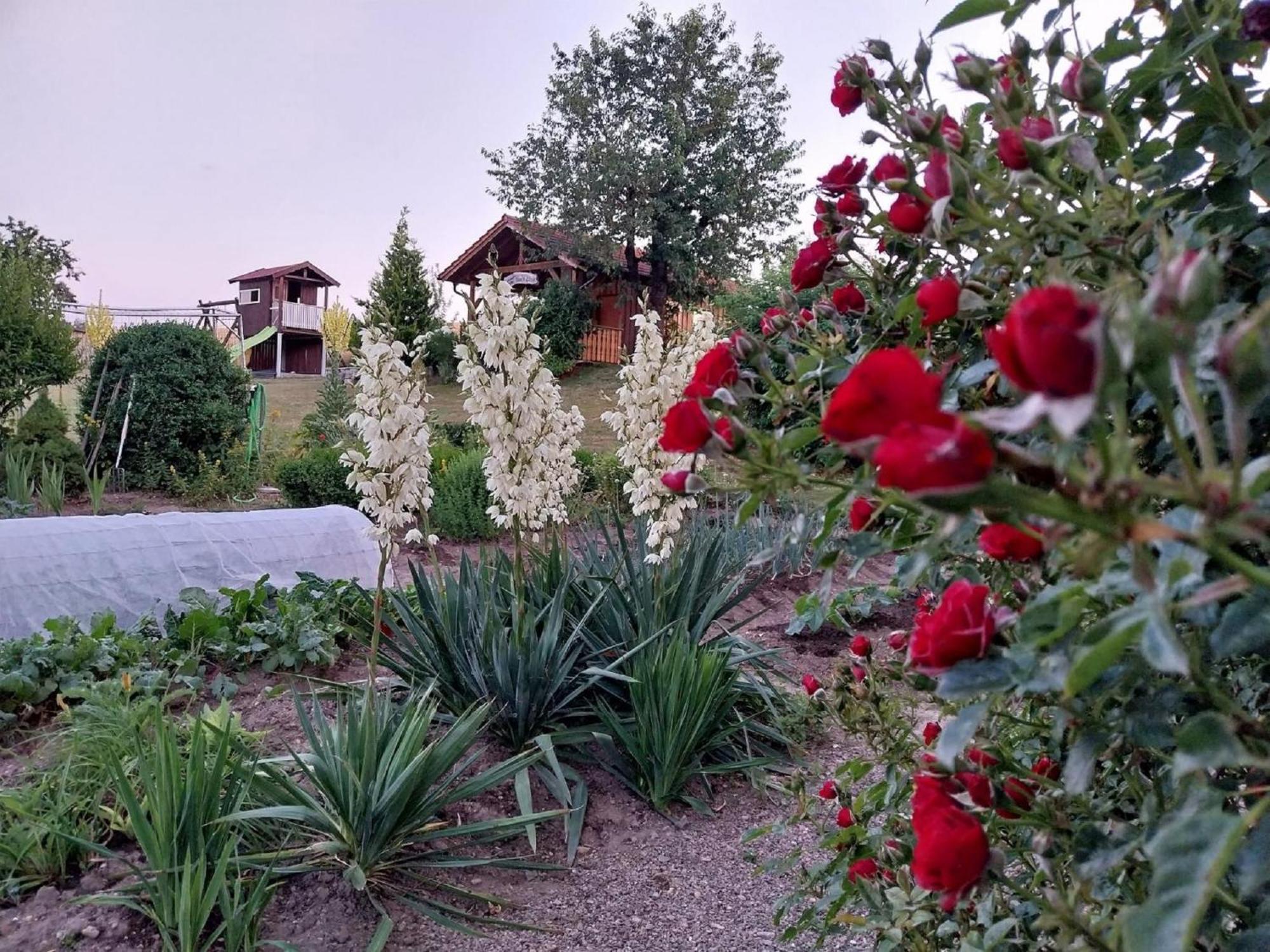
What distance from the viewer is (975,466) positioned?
313mm

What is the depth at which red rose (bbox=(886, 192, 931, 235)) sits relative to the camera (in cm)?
73

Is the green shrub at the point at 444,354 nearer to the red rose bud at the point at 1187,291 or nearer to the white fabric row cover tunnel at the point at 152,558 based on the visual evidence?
the white fabric row cover tunnel at the point at 152,558

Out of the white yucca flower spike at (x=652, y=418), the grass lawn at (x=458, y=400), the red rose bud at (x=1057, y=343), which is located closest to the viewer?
the red rose bud at (x=1057, y=343)

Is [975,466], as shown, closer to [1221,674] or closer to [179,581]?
[1221,674]

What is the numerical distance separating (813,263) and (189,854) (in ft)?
5.65

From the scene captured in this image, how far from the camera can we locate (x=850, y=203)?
3.09 feet

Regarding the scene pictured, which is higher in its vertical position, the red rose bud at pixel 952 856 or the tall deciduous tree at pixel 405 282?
the tall deciduous tree at pixel 405 282

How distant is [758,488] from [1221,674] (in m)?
0.58

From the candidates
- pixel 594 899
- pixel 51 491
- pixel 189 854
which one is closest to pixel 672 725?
pixel 594 899

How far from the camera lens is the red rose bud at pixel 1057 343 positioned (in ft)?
0.97

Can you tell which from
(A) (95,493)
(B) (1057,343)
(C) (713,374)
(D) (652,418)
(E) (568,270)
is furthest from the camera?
(E) (568,270)

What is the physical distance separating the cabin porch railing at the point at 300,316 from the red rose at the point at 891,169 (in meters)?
27.5

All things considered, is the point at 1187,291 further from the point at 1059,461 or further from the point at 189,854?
the point at 189,854

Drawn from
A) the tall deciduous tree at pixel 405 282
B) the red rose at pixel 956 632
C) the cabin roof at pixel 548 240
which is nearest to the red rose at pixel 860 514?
the red rose at pixel 956 632
